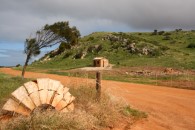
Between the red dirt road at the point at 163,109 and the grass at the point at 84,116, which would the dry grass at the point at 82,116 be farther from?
the red dirt road at the point at 163,109

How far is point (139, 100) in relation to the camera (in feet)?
55.6

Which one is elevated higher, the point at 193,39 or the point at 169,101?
the point at 193,39

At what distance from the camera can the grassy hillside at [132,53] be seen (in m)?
45.9

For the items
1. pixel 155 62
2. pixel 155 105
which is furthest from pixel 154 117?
pixel 155 62

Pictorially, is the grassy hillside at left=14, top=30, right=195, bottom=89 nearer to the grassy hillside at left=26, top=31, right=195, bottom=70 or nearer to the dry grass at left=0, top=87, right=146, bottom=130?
the grassy hillside at left=26, top=31, right=195, bottom=70

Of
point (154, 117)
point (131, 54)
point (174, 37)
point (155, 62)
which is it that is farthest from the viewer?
point (174, 37)

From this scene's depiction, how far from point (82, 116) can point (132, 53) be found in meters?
43.6

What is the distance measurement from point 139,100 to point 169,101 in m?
1.30

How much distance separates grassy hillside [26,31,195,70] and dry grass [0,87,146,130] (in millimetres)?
28191

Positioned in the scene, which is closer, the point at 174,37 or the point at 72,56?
the point at 72,56

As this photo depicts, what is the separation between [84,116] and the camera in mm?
10297

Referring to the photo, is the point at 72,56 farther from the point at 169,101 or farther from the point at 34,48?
the point at 169,101

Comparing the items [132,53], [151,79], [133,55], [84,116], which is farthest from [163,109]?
[132,53]

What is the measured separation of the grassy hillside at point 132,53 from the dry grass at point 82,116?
28.2m
